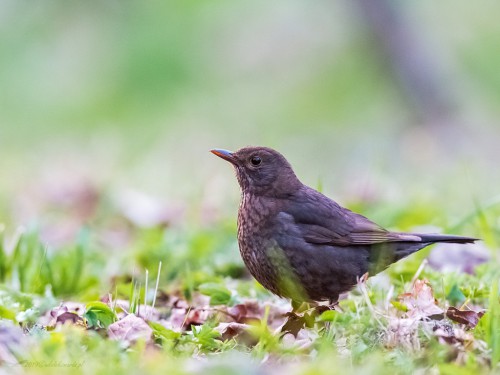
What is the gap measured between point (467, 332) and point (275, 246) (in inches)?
51.1

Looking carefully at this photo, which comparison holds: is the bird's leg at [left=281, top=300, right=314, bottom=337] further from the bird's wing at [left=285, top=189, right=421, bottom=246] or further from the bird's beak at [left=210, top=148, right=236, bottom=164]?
the bird's beak at [left=210, top=148, right=236, bottom=164]

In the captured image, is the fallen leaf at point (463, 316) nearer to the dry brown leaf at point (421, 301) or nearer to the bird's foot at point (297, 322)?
the dry brown leaf at point (421, 301)

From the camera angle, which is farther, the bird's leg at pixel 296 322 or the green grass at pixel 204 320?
the bird's leg at pixel 296 322

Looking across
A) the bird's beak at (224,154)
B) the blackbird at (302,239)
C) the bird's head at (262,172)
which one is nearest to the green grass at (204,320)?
the blackbird at (302,239)

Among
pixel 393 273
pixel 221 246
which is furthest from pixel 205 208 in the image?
pixel 393 273

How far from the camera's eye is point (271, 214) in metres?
5.19

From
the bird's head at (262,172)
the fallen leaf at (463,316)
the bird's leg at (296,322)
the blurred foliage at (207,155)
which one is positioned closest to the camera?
the blurred foliage at (207,155)

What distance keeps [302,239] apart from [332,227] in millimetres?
220

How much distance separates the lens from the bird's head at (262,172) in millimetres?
5438

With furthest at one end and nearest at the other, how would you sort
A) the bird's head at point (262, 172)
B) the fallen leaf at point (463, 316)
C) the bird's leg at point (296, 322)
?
the bird's head at point (262, 172) → the bird's leg at point (296, 322) → the fallen leaf at point (463, 316)

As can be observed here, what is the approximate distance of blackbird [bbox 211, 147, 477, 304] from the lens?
4988 millimetres

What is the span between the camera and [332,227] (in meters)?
5.22

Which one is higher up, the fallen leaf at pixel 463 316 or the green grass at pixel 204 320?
the fallen leaf at pixel 463 316

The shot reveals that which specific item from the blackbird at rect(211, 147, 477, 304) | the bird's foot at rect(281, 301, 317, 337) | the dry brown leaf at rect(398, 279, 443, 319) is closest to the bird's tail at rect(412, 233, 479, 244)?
the blackbird at rect(211, 147, 477, 304)
